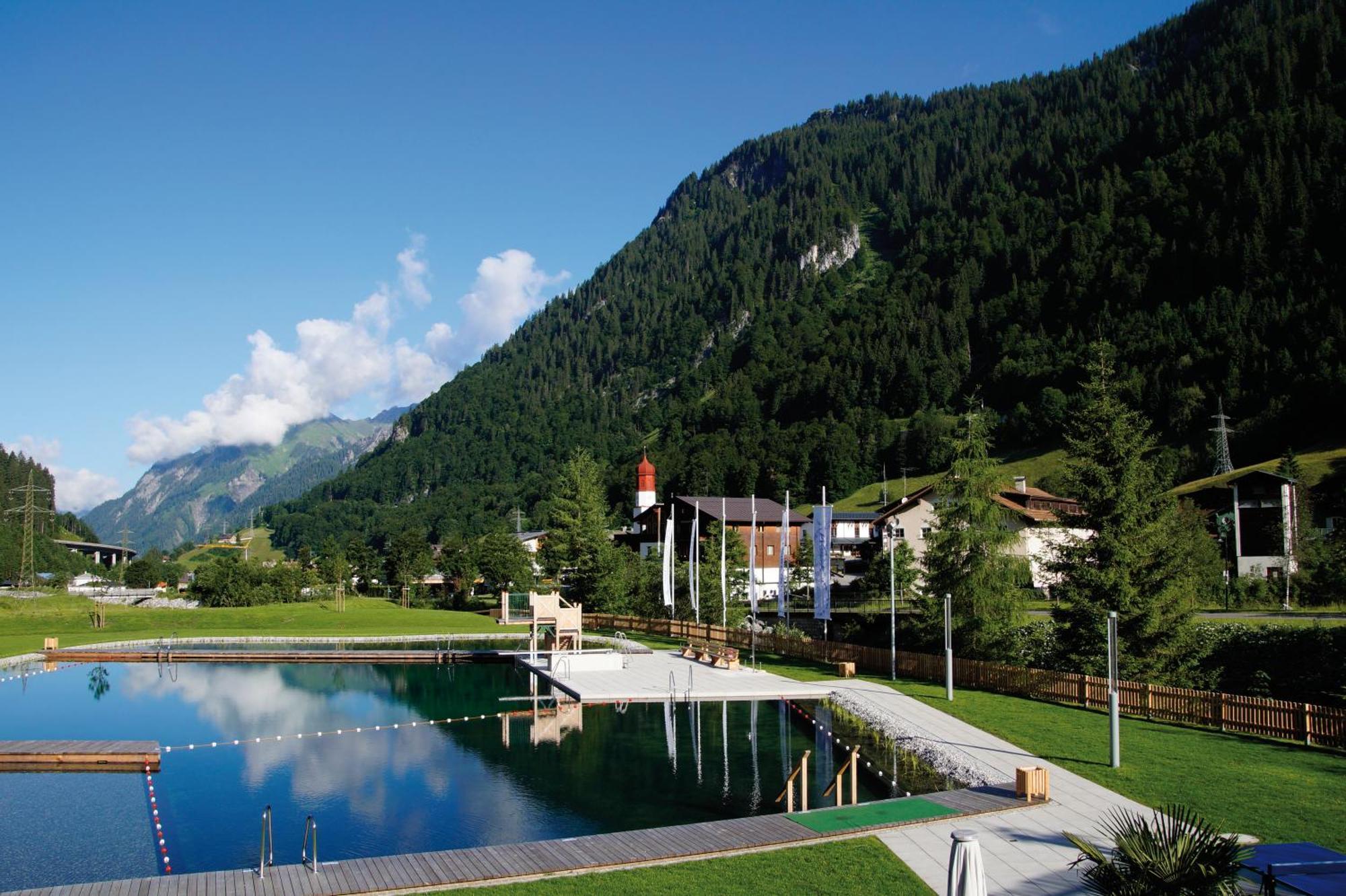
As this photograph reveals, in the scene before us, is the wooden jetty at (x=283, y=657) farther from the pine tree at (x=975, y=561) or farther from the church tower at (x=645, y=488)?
the church tower at (x=645, y=488)

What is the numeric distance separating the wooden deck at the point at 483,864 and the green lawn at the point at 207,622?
43932 mm

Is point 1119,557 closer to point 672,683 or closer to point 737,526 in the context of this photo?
point 672,683

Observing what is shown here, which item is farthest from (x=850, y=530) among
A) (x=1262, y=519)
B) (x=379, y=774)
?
(x=379, y=774)

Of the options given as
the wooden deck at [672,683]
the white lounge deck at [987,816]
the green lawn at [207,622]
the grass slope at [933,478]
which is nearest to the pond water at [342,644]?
the green lawn at [207,622]

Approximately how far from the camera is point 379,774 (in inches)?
955

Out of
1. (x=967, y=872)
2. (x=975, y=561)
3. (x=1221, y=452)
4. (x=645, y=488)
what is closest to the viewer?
(x=967, y=872)

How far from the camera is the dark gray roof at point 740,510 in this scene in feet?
280

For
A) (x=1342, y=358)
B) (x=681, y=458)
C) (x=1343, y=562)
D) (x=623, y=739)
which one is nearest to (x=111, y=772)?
(x=623, y=739)

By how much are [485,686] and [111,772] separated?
16.7 metres

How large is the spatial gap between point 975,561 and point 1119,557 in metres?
6.18

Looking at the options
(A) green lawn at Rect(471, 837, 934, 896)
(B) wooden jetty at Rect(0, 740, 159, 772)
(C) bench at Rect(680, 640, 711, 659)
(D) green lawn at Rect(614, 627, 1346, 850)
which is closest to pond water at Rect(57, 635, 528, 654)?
(C) bench at Rect(680, 640, 711, 659)

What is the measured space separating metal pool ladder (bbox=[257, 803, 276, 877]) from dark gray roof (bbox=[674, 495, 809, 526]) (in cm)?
6364

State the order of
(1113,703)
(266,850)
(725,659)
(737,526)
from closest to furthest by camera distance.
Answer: (266,850)
(1113,703)
(725,659)
(737,526)

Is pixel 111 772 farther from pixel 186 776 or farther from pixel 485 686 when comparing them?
pixel 485 686
